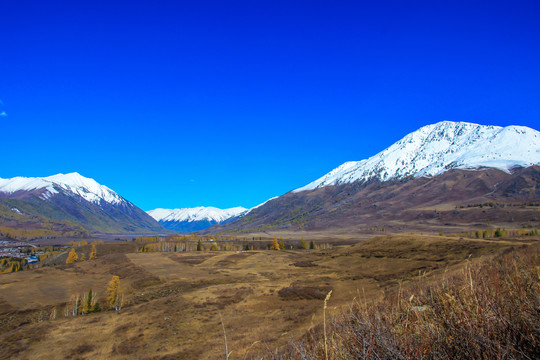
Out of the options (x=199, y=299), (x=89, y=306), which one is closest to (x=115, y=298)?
(x=89, y=306)

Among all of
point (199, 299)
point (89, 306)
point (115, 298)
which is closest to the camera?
point (199, 299)

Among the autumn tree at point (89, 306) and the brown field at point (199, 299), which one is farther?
the autumn tree at point (89, 306)

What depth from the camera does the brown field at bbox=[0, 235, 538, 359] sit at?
38.0 metres

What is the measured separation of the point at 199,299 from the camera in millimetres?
59750

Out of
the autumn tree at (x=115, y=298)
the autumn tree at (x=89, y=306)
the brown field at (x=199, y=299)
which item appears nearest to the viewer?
the brown field at (x=199, y=299)

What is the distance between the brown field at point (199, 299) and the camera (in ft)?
125

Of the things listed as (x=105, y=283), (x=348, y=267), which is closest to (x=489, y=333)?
(x=348, y=267)

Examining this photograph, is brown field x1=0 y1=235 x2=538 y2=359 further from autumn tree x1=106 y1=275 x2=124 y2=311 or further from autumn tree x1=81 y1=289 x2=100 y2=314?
autumn tree x1=81 y1=289 x2=100 y2=314

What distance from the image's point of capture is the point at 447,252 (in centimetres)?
8069

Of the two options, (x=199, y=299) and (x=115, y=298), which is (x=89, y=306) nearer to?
(x=115, y=298)

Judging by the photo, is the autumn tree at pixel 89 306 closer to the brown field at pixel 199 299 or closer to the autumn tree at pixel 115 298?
the autumn tree at pixel 115 298

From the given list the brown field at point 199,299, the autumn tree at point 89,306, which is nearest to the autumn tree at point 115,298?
the brown field at point 199,299

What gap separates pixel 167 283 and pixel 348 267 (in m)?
49.3

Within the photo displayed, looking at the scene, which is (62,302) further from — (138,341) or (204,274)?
(138,341)
